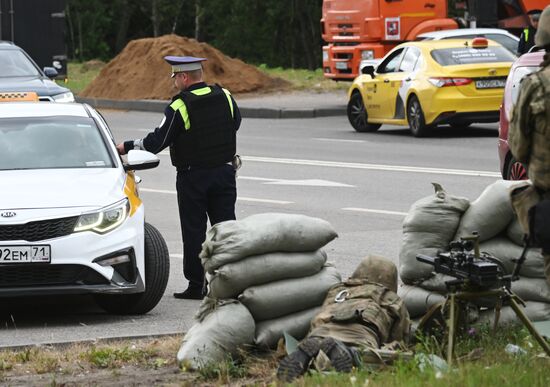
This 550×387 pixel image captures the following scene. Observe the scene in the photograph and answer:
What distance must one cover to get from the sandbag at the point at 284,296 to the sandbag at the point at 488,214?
2.56 feet

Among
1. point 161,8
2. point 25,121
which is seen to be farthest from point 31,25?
point 161,8

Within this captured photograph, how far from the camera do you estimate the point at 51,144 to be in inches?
411

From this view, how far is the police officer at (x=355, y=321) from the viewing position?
6.61 m

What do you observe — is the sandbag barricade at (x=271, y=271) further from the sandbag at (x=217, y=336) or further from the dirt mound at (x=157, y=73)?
the dirt mound at (x=157, y=73)

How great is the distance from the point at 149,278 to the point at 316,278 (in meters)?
1.87

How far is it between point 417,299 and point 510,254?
560 millimetres

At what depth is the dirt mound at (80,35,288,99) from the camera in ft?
118

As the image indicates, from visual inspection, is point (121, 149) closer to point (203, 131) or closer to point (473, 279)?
point (203, 131)

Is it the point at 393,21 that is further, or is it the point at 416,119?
the point at 393,21

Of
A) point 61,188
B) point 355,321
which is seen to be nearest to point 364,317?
point 355,321

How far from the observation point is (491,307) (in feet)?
25.7

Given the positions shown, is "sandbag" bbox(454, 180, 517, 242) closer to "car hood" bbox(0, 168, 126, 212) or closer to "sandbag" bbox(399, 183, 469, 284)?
"sandbag" bbox(399, 183, 469, 284)

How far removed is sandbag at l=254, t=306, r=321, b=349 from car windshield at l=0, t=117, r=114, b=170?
9.25 feet

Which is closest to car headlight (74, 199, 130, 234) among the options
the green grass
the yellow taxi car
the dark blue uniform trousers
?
the dark blue uniform trousers
